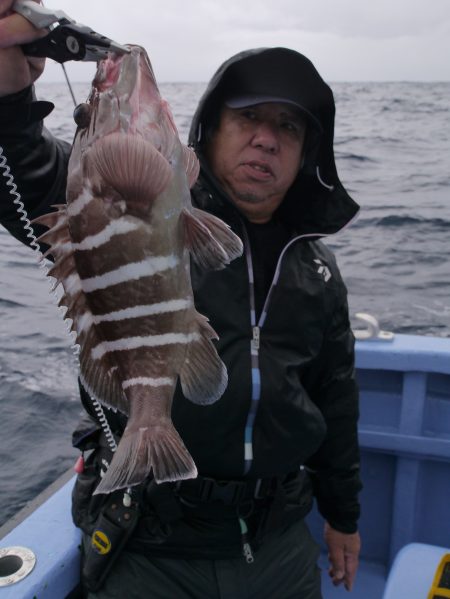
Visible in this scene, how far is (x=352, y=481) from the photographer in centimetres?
304

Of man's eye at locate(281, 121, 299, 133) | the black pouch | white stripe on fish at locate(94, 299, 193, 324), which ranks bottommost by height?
the black pouch

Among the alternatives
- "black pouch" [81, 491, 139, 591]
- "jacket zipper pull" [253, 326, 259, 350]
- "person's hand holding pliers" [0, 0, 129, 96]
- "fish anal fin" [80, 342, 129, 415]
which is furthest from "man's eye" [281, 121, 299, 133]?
"black pouch" [81, 491, 139, 591]

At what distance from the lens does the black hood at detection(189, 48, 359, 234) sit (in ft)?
8.71

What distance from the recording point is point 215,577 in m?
2.46

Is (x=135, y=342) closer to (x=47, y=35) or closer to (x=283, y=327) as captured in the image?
(x=47, y=35)

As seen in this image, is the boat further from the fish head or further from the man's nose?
the fish head

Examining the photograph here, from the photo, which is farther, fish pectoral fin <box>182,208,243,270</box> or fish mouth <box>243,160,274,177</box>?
fish mouth <box>243,160,274,177</box>

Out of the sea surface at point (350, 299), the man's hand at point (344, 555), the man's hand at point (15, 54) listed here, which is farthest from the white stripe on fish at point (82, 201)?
the man's hand at point (344, 555)

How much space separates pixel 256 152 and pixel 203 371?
53.4 inches

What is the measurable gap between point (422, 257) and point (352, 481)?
650cm

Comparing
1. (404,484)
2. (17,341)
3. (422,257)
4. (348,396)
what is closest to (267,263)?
(348,396)

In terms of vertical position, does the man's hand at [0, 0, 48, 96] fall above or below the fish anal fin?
above

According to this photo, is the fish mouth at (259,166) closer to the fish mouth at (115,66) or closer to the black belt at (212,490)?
the fish mouth at (115,66)

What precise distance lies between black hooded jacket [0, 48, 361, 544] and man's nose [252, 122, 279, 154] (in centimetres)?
15
